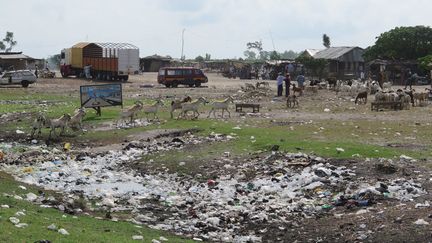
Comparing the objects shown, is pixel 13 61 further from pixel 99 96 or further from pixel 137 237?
pixel 137 237

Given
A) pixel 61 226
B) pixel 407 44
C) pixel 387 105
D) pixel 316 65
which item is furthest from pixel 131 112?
pixel 407 44

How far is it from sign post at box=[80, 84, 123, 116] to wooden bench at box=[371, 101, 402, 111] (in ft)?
39.9

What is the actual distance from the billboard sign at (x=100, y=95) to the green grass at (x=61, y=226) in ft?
Answer: 50.3

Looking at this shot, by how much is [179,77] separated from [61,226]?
152ft

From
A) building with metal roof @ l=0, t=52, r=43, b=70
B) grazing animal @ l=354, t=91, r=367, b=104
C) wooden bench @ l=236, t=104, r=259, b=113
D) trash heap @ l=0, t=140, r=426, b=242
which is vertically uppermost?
building with metal roof @ l=0, t=52, r=43, b=70

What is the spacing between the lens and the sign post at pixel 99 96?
1096 inches

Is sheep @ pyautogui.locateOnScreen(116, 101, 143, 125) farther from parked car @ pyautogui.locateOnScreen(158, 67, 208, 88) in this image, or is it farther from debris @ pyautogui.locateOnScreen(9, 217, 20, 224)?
parked car @ pyautogui.locateOnScreen(158, 67, 208, 88)

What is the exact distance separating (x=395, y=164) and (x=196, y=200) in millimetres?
4995

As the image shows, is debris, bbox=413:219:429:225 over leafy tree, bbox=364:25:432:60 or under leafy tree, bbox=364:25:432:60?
under

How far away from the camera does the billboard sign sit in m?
27.8

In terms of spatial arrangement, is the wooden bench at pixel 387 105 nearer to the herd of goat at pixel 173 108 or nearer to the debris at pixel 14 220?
the herd of goat at pixel 173 108

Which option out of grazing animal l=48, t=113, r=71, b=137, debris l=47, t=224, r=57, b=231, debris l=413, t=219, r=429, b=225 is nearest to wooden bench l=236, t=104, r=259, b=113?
grazing animal l=48, t=113, r=71, b=137

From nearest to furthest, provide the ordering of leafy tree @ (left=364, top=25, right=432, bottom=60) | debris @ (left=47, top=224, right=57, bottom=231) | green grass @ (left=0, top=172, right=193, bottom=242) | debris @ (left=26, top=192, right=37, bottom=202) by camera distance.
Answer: green grass @ (left=0, top=172, right=193, bottom=242), debris @ (left=47, top=224, right=57, bottom=231), debris @ (left=26, top=192, right=37, bottom=202), leafy tree @ (left=364, top=25, right=432, bottom=60)

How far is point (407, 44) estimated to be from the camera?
7025 centimetres
